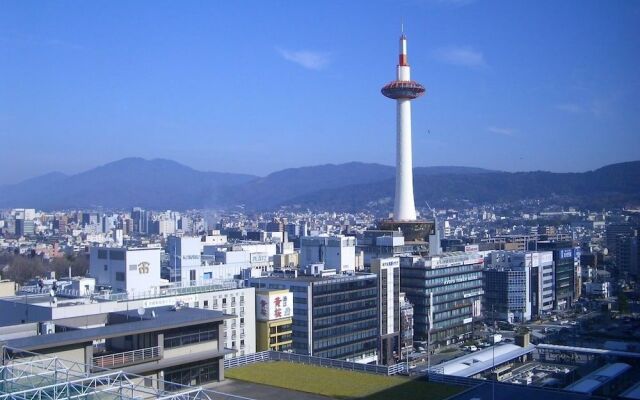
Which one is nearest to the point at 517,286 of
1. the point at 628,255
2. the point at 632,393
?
the point at 628,255

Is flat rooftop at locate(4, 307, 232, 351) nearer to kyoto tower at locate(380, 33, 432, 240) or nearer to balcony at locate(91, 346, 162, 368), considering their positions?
balcony at locate(91, 346, 162, 368)

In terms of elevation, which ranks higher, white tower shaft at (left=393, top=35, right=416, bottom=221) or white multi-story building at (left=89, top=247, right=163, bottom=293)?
white tower shaft at (left=393, top=35, right=416, bottom=221)

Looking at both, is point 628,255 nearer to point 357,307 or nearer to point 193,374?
point 357,307

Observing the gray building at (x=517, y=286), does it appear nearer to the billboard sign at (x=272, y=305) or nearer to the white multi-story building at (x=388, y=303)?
the white multi-story building at (x=388, y=303)

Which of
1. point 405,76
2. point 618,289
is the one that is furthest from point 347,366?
point 405,76

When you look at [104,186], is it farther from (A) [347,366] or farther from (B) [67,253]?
(A) [347,366]

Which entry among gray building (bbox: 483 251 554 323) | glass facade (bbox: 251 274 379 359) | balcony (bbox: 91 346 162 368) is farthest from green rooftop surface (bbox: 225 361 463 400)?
gray building (bbox: 483 251 554 323)
